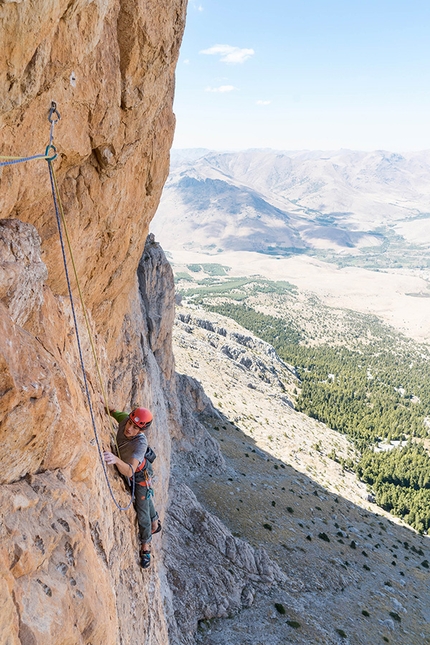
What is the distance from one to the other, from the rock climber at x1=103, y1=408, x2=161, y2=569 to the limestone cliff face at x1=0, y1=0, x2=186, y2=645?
46 centimetres

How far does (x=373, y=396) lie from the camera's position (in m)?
114

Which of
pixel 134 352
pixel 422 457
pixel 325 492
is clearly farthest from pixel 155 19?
pixel 422 457

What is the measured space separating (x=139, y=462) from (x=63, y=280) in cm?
482

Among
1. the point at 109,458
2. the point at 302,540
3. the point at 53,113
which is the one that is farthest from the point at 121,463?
the point at 302,540

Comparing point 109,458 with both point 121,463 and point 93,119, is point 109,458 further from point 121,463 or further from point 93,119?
point 93,119

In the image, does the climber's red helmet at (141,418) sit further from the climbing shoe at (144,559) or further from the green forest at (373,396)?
the green forest at (373,396)

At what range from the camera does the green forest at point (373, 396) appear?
66000 millimetres

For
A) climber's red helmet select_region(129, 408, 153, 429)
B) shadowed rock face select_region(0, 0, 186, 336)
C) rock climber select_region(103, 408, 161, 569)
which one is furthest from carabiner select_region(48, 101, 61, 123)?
climber's red helmet select_region(129, 408, 153, 429)

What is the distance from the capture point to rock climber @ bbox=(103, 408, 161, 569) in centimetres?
955

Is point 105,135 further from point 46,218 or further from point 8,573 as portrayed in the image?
point 8,573

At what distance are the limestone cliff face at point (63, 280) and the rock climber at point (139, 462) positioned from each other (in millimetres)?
462

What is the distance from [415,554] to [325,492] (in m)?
10.6

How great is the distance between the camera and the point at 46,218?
8008 mm

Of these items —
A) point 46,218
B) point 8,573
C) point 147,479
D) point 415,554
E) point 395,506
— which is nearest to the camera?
point 8,573
